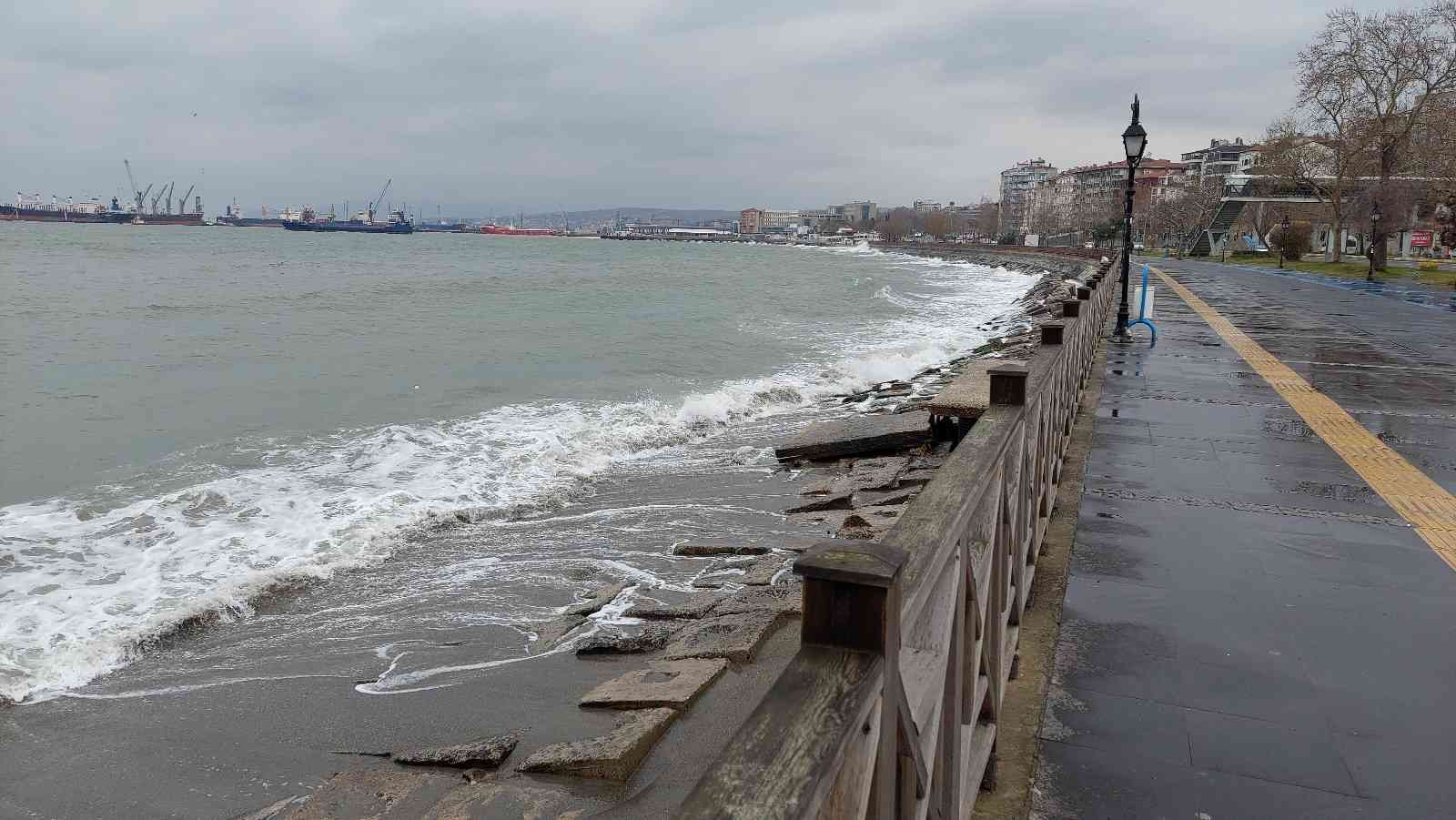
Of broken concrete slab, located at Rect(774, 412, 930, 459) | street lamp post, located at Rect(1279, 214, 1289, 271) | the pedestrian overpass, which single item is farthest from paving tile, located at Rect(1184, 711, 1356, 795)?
the pedestrian overpass

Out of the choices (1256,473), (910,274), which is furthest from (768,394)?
(910,274)

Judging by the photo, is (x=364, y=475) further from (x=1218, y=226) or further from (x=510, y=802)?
(x=1218, y=226)

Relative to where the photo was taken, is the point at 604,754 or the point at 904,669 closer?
the point at 904,669

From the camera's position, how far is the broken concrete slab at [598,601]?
23.0 ft

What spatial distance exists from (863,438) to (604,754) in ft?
22.8

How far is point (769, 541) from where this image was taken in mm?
8352

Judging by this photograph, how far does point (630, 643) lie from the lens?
6266 millimetres

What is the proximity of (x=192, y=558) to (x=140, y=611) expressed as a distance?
1.23m

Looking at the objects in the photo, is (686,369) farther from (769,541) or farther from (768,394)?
(769,541)

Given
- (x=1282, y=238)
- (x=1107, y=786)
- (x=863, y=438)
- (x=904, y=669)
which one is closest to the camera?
(x=904, y=669)

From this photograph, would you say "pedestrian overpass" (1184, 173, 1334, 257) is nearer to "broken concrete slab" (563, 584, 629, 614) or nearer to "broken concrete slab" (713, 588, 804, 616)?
"broken concrete slab" (713, 588, 804, 616)

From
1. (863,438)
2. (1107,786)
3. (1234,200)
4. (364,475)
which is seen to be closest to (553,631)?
(1107,786)

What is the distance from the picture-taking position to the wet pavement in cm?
333

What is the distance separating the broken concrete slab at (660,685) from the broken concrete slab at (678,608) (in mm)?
968
